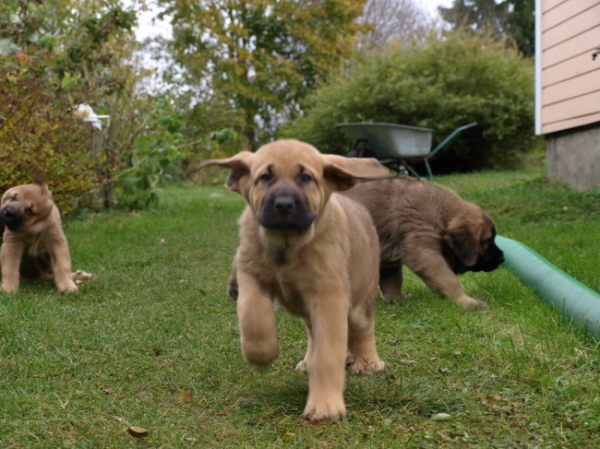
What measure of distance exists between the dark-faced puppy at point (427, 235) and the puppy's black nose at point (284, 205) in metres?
2.97

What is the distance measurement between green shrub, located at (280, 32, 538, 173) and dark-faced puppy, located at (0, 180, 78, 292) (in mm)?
16121

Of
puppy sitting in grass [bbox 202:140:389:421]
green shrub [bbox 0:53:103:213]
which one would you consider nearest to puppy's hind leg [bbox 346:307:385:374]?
puppy sitting in grass [bbox 202:140:389:421]

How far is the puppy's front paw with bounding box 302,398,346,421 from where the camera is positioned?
3.25 metres

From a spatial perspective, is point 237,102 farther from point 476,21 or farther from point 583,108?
point 583,108

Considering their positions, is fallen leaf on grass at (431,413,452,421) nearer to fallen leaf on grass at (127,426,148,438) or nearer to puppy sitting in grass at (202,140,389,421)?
puppy sitting in grass at (202,140,389,421)

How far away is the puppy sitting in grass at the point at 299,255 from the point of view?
337cm

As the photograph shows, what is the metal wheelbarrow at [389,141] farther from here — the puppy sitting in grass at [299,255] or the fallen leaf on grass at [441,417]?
the fallen leaf on grass at [441,417]

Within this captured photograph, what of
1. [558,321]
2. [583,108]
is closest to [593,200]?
[583,108]

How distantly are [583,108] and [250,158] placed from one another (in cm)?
996

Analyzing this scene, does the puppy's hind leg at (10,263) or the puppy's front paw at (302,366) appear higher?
the puppy's hind leg at (10,263)

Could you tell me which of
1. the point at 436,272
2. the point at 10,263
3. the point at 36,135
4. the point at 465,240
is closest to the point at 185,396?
the point at 436,272

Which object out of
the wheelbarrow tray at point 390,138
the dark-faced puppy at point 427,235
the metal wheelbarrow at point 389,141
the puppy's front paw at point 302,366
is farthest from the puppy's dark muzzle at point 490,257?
the wheelbarrow tray at point 390,138

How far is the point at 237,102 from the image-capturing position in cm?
3312

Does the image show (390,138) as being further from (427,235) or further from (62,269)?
(62,269)
